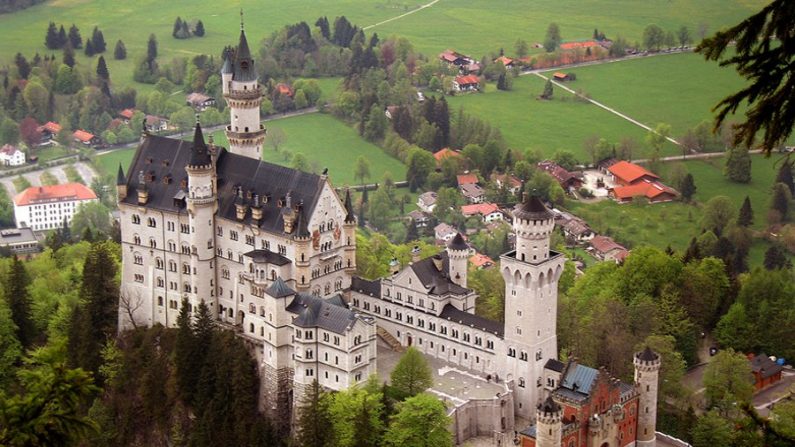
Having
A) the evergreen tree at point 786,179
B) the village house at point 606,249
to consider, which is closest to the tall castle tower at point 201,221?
the village house at point 606,249

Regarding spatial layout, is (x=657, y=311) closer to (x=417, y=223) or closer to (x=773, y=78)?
(x=417, y=223)

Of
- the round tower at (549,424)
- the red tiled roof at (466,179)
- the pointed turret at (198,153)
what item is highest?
the pointed turret at (198,153)

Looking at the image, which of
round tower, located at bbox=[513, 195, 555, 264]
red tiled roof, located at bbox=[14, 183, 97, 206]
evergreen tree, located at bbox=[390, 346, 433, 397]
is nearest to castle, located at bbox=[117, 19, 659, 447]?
round tower, located at bbox=[513, 195, 555, 264]

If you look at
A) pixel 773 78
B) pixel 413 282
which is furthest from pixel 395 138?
pixel 773 78

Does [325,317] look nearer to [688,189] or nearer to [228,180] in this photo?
[228,180]

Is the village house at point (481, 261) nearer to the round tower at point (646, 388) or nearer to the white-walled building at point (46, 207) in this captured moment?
the round tower at point (646, 388)
